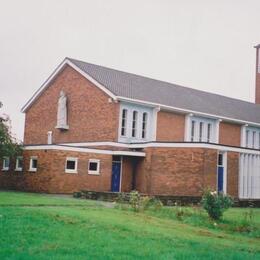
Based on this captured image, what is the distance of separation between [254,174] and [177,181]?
6.37 m

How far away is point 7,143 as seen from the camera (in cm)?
3161

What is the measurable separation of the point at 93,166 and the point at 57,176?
3.11 meters

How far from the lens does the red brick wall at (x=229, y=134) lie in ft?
140

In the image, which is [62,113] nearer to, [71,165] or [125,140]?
[125,140]

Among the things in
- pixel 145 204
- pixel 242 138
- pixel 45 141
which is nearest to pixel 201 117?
pixel 242 138

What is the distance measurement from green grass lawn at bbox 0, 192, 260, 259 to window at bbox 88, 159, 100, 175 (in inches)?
599

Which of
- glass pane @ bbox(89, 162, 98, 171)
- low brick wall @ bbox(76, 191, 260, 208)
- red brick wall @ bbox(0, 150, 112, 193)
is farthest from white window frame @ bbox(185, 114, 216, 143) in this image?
low brick wall @ bbox(76, 191, 260, 208)

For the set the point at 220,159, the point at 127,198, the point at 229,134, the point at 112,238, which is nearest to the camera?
the point at 112,238

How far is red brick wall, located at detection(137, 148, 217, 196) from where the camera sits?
32406mm

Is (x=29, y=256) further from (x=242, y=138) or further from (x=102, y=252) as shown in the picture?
(x=242, y=138)

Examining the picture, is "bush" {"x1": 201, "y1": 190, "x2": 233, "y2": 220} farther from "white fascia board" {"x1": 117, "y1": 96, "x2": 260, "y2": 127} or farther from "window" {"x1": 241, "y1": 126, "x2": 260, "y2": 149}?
"window" {"x1": 241, "y1": 126, "x2": 260, "y2": 149}

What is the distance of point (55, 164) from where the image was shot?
30984mm

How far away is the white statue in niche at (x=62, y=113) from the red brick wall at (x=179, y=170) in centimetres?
804

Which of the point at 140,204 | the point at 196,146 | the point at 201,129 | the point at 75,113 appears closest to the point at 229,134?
the point at 201,129
